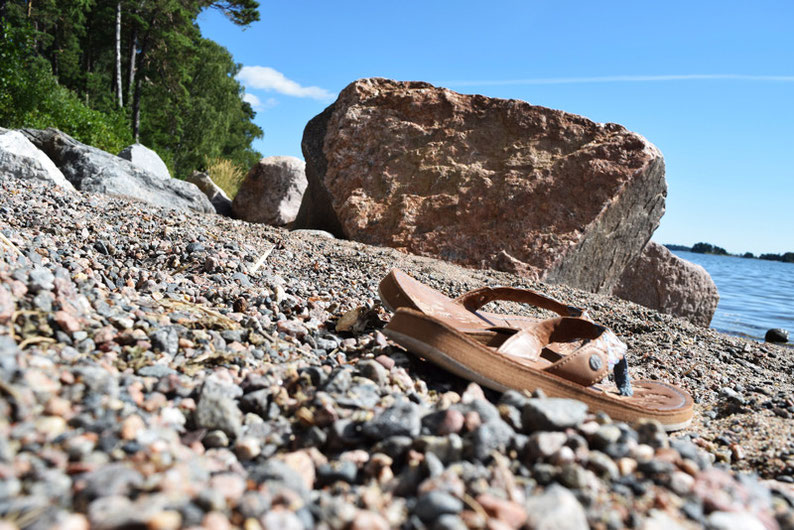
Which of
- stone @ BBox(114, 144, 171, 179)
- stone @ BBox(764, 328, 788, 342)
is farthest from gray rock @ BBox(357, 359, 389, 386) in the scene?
stone @ BBox(114, 144, 171, 179)

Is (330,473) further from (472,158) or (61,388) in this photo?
(472,158)

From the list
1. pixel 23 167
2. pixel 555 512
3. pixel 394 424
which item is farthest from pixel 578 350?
pixel 23 167

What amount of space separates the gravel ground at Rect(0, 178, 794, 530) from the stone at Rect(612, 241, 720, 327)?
6249 millimetres

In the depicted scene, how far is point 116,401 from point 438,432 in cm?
80

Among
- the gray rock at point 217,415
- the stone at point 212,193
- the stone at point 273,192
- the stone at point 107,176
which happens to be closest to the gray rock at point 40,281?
the gray rock at point 217,415

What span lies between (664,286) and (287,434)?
8560 mm

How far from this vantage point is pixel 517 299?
243 centimetres

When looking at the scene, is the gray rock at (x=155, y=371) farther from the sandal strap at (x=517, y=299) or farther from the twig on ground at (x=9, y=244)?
the sandal strap at (x=517, y=299)

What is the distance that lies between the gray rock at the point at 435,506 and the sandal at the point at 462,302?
126 cm

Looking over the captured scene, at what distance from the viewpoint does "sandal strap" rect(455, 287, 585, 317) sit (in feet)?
7.77

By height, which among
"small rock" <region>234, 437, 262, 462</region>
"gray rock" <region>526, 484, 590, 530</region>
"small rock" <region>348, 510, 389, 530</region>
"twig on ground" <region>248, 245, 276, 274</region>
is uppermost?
"twig on ground" <region>248, 245, 276, 274</region>

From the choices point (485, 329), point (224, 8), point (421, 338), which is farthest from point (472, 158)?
point (224, 8)

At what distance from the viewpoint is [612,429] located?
1.28 m

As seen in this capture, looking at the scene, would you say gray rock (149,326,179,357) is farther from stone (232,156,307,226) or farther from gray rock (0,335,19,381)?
stone (232,156,307,226)
